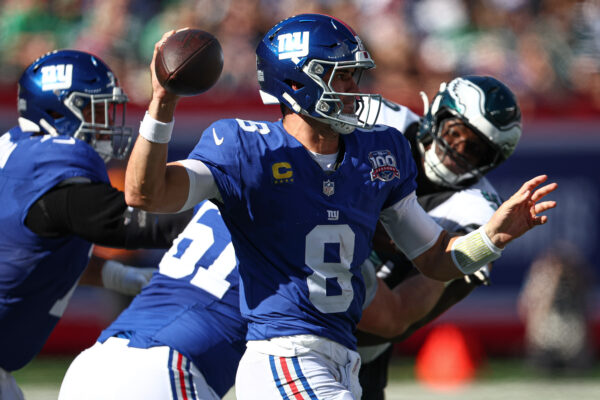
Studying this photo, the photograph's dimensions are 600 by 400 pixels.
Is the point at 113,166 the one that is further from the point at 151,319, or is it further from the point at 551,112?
the point at 151,319

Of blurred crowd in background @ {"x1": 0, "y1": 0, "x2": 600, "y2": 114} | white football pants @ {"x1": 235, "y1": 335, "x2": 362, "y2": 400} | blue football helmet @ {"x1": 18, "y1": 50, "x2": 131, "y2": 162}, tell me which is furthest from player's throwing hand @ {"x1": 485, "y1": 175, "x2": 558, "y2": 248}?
blurred crowd in background @ {"x1": 0, "y1": 0, "x2": 600, "y2": 114}

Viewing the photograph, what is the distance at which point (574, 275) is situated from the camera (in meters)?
8.15

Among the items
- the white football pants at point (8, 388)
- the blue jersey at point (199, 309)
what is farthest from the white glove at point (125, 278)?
the blue jersey at point (199, 309)

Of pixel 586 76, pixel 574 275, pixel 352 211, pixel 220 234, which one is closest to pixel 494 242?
pixel 352 211

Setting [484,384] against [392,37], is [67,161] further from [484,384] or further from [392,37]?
[392,37]

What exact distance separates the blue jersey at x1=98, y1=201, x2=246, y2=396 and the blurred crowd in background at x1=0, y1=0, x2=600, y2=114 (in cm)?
527

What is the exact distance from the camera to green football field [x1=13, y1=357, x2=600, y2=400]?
6.81m

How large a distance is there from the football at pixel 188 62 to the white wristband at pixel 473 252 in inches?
43.3

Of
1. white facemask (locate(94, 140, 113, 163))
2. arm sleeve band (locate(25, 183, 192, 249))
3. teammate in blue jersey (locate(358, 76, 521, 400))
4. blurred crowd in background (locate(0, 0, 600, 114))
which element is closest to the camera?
arm sleeve band (locate(25, 183, 192, 249))

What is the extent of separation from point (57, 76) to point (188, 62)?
73.1 inches

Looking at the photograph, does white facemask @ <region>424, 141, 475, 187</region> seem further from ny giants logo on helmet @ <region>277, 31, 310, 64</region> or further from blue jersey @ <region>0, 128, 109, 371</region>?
blue jersey @ <region>0, 128, 109, 371</region>

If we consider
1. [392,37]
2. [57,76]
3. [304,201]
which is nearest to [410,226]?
[304,201]

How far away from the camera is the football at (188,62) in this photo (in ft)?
8.95

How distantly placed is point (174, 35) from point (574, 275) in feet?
19.9
